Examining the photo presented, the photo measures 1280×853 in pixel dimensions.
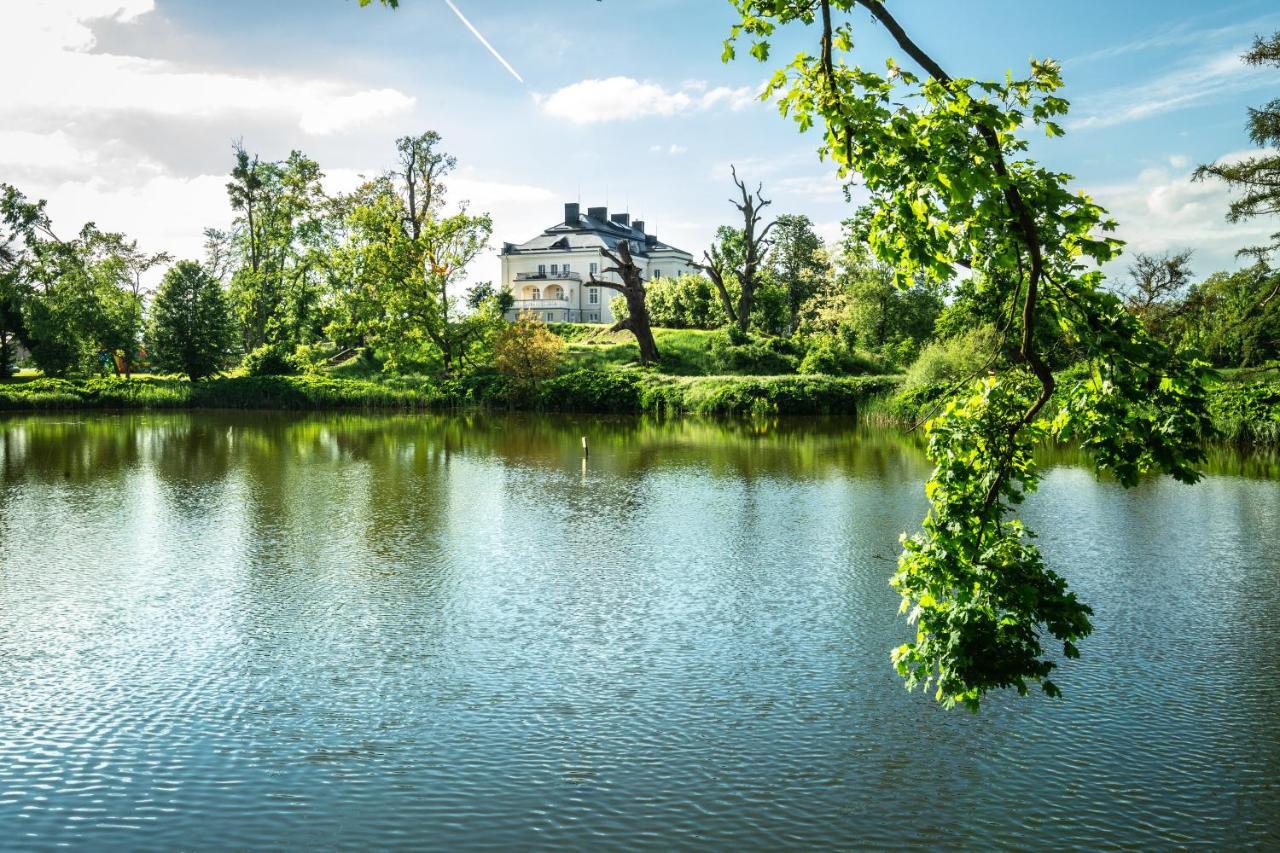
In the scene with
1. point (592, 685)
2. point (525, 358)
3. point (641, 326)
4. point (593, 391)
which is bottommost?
point (592, 685)

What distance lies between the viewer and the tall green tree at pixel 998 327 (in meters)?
4.94

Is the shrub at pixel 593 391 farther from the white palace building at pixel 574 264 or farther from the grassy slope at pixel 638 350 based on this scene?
the white palace building at pixel 574 264

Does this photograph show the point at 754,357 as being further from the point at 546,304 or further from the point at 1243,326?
the point at 546,304

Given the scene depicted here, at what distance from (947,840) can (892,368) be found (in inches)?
1769

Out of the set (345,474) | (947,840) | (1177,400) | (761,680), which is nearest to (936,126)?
(1177,400)

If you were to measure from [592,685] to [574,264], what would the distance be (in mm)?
84977

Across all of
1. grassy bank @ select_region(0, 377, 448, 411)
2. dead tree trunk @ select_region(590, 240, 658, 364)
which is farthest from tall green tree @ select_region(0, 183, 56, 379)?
dead tree trunk @ select_region(590, 240, 658, 364)

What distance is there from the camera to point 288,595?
1349 centimetres

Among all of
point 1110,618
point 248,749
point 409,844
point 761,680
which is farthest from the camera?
point 1110,618

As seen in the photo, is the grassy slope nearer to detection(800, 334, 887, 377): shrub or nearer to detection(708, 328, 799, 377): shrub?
detection(708, 328, 799, 377): shrub

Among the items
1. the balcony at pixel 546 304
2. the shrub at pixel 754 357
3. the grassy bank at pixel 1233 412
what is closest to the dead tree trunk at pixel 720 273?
the shrub at pixel 754 357

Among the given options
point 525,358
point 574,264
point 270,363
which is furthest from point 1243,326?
point 574,264

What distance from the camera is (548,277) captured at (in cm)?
9312

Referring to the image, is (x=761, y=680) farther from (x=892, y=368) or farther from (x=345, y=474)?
(x=892, y=368)
